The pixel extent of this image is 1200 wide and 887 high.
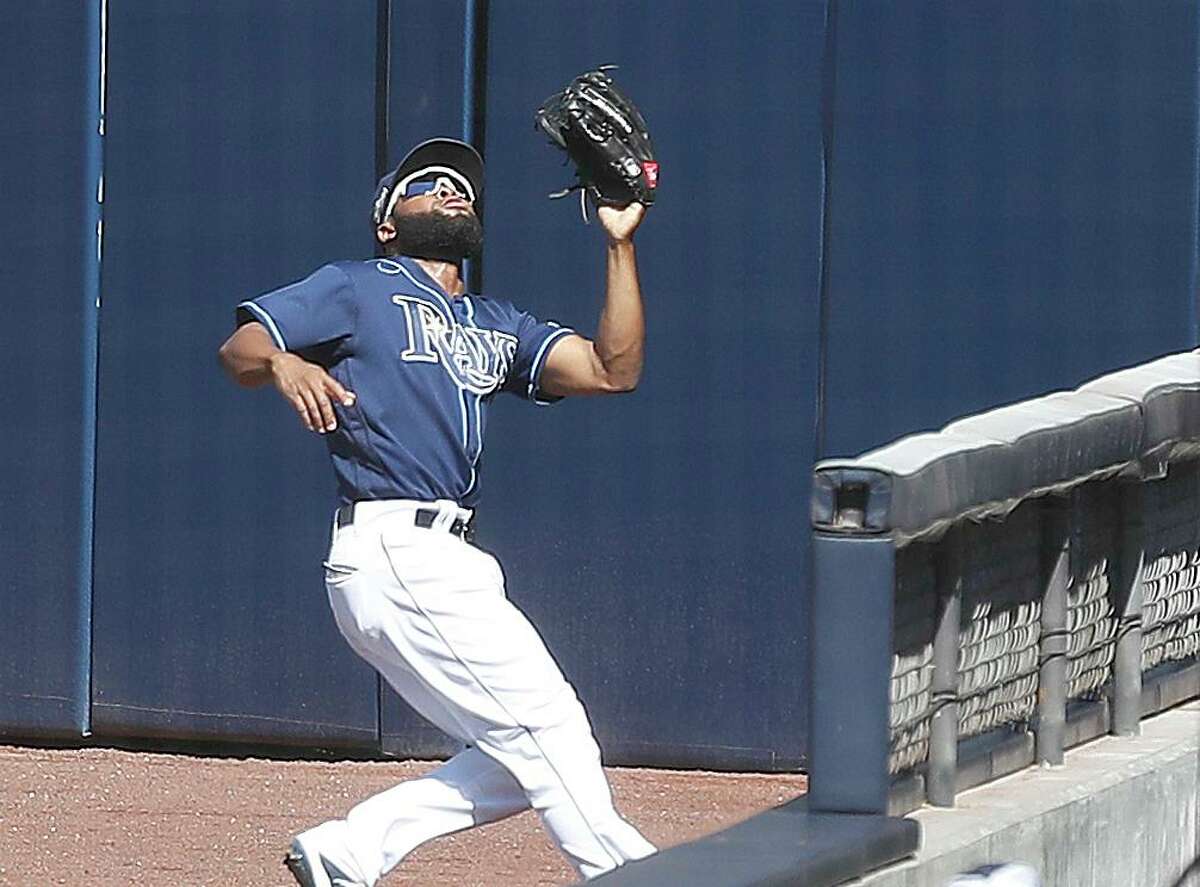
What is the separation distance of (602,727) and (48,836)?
163cm

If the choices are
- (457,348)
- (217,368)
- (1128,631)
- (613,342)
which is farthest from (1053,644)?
(217,368)

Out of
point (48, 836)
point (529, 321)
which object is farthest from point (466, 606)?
point (48, 836)

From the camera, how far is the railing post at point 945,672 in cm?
395

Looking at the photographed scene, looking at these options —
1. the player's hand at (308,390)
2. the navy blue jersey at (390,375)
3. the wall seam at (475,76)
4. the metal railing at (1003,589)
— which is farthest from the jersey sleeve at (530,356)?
the wall seam at (475,76)

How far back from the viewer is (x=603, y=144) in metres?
4.76

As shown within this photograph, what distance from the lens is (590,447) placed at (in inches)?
279

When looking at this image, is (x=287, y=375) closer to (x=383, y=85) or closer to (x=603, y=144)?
(x=603, y=144)

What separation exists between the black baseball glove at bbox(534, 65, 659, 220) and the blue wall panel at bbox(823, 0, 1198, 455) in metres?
2.03

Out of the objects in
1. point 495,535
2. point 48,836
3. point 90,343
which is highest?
point 90,343

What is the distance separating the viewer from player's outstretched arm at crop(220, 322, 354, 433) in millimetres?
4320

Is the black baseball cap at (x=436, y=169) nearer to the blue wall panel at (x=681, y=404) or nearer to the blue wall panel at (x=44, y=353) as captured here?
the blue wall panel at (x=681, y=404)

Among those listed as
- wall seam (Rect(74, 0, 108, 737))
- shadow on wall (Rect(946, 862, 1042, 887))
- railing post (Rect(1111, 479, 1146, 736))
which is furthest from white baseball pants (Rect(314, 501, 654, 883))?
wall seam (Rect(74, 0, 108, 737))

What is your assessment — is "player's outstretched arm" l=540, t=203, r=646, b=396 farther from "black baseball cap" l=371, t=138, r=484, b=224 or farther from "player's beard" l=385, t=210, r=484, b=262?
"black baseball cap" l=371, t=138, r=484, b=224

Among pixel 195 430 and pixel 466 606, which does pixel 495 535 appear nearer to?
pixel 195 430
